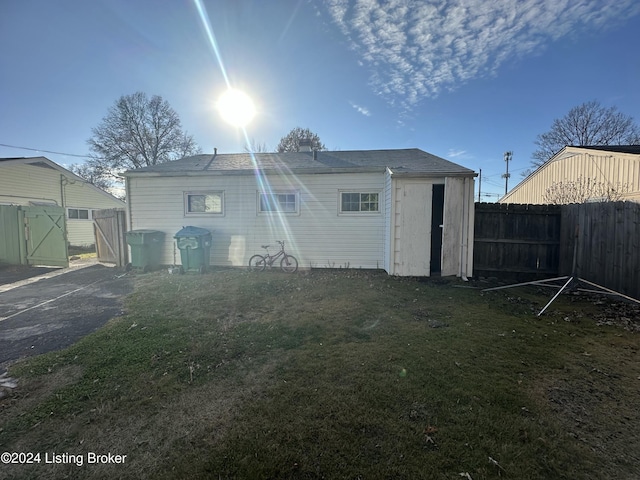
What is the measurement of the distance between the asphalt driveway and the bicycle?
3389mm

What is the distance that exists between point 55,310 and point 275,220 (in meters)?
5.53

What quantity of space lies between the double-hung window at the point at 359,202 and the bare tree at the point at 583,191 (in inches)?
271

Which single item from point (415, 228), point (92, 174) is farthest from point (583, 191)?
point (92, 174)

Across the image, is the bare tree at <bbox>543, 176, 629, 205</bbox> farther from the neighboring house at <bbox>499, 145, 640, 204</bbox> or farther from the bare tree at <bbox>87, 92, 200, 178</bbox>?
the bare tree at <bbox>87, 92, 200, 178</bbox>

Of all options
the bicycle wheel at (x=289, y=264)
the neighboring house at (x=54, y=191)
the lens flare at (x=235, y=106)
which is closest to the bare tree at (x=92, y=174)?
the neighboring house at (x=54, y=191)

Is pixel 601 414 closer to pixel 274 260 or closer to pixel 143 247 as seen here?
pixel 274 260

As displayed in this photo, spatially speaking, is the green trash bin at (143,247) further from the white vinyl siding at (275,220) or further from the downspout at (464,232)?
the downspout at (464,232)

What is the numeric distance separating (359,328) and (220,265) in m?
6.36

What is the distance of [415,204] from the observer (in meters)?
7.37

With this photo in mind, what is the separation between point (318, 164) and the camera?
9.26 meters

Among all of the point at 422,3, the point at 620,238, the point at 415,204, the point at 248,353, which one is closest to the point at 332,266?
the point at 415,204

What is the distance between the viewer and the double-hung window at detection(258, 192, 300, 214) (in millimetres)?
8945

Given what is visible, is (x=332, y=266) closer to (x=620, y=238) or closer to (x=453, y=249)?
(x=453, y=249)

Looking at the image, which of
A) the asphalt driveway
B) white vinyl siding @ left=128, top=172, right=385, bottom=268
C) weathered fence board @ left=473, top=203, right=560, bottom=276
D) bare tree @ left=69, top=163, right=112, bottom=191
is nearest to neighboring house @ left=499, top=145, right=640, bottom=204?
weathered fence board @ left=473, top=203, right=560, bottom=276
